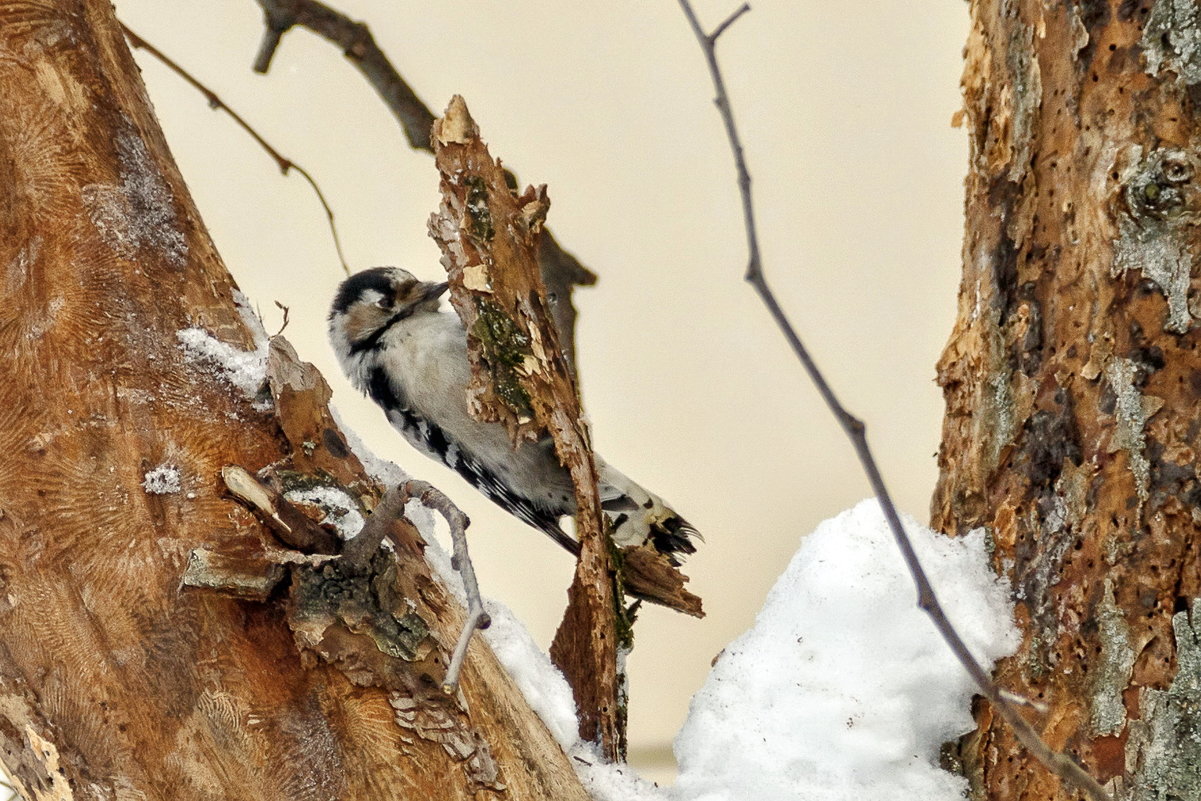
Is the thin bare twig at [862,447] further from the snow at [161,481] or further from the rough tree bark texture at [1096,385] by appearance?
the snow at [161,481]

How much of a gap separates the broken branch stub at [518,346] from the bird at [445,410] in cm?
62

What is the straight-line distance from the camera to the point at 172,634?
1.02 meters

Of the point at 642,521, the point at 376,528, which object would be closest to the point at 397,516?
the point at 376,528

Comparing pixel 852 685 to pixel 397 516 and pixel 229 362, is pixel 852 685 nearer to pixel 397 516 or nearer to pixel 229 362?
pixel 397 516

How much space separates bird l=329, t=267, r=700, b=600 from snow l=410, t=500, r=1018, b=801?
711 millimetres

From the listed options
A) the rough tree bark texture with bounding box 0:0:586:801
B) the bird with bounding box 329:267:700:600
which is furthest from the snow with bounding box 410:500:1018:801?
the bird with bounding box 329:267:700:600

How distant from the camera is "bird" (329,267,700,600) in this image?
206 cm

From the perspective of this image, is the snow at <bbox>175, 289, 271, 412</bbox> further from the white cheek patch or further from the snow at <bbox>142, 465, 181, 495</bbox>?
the white cheek patch

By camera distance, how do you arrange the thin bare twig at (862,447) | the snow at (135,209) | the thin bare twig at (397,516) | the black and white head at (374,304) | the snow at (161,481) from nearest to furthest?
the thin bare twig at (862,447) < the thin bare twig at (397,516) < the snow at (161,481) < the snow at (135,209) < the black and white head at (374,304)

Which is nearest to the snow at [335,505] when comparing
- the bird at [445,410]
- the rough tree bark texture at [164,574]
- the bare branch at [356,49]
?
the rough tree bark texture at [164,574]

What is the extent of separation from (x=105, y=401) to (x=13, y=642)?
0.23 metres

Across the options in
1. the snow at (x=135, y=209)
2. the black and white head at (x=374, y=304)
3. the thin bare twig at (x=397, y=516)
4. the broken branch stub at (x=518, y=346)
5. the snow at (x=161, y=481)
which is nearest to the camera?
the thin bare twig at (x=397, y=516)

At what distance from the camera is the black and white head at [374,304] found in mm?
2336

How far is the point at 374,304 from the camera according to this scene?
92.1 inches
